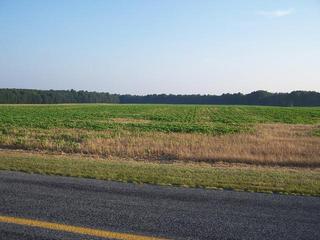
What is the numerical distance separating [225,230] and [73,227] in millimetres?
1795

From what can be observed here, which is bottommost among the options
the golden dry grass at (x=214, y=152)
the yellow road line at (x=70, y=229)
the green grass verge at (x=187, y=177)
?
the golden dry grass at (x=214, y=152)

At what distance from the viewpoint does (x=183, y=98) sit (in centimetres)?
18800

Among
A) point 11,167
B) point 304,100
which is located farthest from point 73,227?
point 304,100

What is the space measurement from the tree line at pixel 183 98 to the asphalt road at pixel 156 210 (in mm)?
131635

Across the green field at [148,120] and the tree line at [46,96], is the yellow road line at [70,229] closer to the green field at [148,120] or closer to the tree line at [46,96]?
the green field at [148,120]

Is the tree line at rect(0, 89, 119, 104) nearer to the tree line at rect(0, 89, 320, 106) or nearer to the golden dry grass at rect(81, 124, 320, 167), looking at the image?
the tree line at rect(0, 89, 320, 106)

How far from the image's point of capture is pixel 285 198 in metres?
6.89

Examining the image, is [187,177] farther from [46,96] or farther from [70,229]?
[46,96]

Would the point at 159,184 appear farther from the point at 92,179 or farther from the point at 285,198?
the point at 285,198

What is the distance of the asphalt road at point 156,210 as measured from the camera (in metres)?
4.92

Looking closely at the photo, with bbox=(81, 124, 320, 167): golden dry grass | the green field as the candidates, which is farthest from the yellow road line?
the green field

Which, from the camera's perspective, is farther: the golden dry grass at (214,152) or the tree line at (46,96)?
the tree line at (46,96)

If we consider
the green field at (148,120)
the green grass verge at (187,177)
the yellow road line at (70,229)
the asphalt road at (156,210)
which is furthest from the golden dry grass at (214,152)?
the green field at (148,120)

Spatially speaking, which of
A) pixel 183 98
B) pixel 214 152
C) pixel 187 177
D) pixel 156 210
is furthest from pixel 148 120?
pixel 183 98
